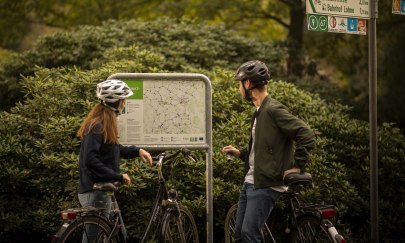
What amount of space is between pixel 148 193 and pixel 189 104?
3.88ft

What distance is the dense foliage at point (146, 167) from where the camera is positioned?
7.77m

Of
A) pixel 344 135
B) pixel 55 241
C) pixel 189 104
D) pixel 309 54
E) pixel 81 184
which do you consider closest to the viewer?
pixel 55 241

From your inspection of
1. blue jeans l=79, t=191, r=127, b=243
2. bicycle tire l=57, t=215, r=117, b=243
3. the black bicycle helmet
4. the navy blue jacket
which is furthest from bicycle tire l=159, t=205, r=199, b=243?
the black bicycle helmet

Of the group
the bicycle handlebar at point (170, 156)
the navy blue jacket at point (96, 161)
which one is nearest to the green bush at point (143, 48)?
the bicycle handlebar at point (170, 156)

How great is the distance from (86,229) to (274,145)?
5.28ft

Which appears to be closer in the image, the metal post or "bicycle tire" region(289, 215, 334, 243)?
"bicycle tire" region(289, 215, 334, 243)

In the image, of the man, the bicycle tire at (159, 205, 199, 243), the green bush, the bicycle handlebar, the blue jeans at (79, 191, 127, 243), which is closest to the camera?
the man

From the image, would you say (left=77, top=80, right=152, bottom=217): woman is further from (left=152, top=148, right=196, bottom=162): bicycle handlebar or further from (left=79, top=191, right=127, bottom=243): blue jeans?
(left=152, top=148, right=196, bottom=162): bicycle handlebar

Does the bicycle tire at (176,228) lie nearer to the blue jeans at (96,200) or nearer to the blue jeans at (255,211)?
the blue jeans at (96,200)

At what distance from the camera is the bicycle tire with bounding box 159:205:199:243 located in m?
6.33

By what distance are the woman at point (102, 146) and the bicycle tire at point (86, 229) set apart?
0.30m

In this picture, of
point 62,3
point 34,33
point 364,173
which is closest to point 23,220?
point 364,173

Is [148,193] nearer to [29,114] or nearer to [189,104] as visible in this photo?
[189,104]

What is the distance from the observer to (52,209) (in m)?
7.81
